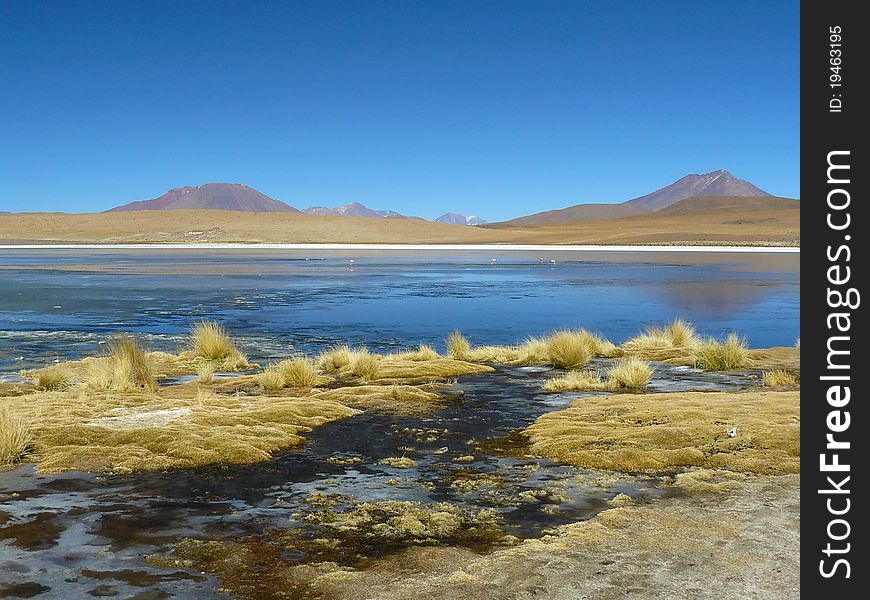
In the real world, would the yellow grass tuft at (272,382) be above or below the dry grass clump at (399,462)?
above

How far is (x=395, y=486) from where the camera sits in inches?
253

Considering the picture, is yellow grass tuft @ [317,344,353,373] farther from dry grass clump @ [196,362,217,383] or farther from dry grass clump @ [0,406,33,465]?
dry grass clump @ [0,406,33,465]

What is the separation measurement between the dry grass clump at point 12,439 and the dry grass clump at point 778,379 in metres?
8.78

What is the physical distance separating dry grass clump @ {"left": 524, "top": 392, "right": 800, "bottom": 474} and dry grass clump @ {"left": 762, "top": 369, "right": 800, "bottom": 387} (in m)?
1.40

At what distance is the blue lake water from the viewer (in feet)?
57.9

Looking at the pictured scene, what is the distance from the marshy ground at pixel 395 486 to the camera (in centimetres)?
457

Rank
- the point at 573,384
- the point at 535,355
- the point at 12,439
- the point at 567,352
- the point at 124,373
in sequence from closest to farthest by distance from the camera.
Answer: the point at 12,439 < the point at 124,373 < the point at 573,384 < the point at 567,352 < the point at 535,355

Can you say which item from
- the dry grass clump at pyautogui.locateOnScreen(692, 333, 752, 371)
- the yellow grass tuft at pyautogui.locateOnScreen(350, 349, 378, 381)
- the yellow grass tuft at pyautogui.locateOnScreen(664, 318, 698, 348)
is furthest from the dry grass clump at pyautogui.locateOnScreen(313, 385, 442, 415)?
the yellow grass tuft at pyautogui.locateOnScreen(664, 318, 698, 348)

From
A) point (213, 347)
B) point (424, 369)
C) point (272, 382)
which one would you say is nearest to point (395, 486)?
point (272, 382)

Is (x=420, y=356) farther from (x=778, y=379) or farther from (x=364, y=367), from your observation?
(x=778, y=379)

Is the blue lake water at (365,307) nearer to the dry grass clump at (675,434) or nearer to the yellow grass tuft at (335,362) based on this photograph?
the yellow grass tuft at (335,362)

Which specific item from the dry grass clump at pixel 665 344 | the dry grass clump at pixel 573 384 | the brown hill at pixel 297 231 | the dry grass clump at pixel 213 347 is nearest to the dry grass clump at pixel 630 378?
the dry grass clump at pixel 573 384

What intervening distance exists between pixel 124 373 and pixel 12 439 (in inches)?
148

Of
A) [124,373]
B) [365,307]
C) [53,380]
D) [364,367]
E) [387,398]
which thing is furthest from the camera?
[365,307]
